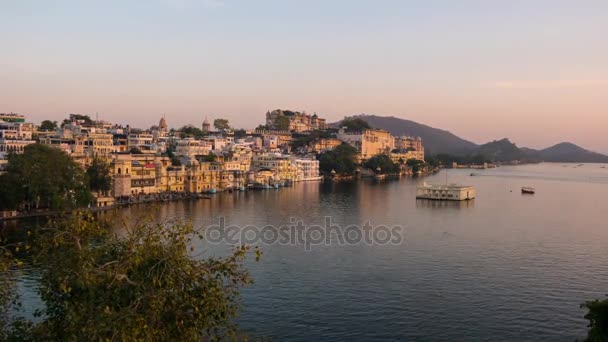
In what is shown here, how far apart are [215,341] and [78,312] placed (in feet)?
4.12

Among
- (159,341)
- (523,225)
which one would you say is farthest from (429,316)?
(523,225)

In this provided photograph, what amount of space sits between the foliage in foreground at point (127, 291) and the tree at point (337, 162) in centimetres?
4600

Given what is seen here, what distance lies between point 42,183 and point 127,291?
1811 cm

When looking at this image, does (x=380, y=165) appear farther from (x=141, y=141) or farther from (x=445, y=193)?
(x=141, y=141)

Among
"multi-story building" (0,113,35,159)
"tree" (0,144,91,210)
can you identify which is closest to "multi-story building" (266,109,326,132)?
"multi-story building" (0,113,35,159)

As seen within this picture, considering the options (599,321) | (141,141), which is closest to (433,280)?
(599,321)

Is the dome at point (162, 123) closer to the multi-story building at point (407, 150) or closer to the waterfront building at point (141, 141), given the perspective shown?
the waterfront building at point (141, 141)

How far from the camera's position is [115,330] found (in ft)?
13.5

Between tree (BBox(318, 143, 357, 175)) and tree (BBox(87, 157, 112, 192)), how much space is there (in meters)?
27.5

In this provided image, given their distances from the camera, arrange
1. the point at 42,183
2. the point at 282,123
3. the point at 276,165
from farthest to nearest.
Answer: the point at 282,123 < the point at 276,165 < the point at 42,183

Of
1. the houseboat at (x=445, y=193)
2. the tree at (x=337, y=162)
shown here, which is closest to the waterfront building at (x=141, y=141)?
the tree at (x=337, y=162)

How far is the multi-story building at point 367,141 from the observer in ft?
222

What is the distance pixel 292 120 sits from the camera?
7494 cm

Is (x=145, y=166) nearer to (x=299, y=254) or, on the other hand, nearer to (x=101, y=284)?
(x=299, y=254)
